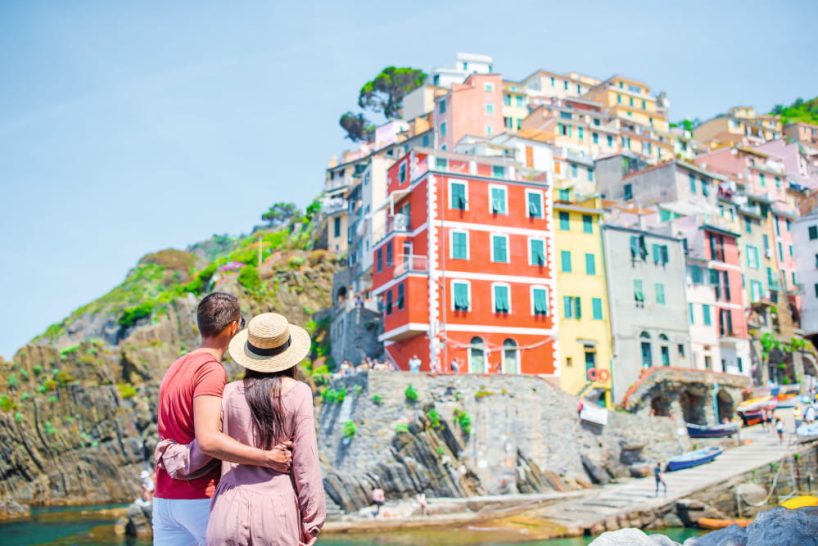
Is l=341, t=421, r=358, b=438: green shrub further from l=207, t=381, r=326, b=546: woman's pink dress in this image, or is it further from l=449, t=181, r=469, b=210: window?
l=207, t=381, r=326, b=546: woman's pink dress

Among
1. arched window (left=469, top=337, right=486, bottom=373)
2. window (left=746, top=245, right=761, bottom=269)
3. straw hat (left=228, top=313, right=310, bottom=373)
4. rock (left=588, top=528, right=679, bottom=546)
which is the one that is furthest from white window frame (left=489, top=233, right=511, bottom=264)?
straw hat (left=228, top=313, right=310, bottom=373)

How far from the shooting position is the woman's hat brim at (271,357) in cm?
460

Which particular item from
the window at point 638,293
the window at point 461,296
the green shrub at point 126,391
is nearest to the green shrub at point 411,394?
the window at point 461,296

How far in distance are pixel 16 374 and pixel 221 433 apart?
55.5 m

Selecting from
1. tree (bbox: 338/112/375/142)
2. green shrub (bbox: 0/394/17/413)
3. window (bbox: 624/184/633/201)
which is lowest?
green shrub (bbox: 0/394/17/413)

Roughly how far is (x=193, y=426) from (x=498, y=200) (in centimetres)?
3673

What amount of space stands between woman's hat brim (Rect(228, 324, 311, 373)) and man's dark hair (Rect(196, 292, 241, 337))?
0.20 meters

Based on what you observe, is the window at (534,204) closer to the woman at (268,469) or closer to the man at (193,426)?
the man at (193,426)

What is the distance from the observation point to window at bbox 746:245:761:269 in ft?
189

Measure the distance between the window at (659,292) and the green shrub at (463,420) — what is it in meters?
18.4

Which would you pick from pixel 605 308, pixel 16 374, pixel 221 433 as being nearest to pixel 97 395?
pixel 16 374

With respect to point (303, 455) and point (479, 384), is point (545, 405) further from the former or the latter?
point (303, 455)

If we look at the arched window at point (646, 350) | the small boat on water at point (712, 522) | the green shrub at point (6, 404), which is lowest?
the small boat on water at point (712, 522)

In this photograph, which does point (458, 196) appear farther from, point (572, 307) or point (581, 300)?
point (581, 300)
